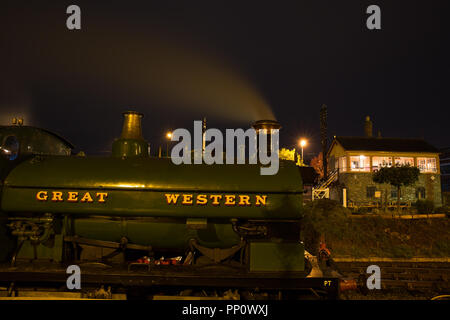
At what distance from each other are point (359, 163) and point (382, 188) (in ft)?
10.8

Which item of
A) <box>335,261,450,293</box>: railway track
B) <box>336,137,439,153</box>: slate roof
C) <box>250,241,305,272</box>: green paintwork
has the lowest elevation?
<box>335,261,450,293</box>: railway track

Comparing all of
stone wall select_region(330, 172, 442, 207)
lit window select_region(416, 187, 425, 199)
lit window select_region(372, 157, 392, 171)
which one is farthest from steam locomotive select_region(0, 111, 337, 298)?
lit window select_region(416, 187, 425, 199)

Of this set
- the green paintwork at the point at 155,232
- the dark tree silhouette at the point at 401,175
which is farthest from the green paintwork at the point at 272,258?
the dark tree silhouette at the point at 401,175

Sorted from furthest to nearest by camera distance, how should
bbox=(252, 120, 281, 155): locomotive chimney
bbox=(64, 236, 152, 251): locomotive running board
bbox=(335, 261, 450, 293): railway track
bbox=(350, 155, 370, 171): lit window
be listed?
bbox=(350, 155, 370, 171): lit window → bbox=(335, 261, 450, 293): railway track → bbox=(252, 120, 281, 155): locomotive chimney → bbox=(64, 236, 152, 251): locomotive running board

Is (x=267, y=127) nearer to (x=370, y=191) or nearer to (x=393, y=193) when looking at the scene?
(x=370, y=191)

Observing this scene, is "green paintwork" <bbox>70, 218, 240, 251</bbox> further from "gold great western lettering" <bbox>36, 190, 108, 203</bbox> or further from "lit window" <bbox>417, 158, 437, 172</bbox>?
"lit window" <bbox>417, 158, 437, 172</bbox>

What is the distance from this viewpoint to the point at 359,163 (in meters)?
30.4

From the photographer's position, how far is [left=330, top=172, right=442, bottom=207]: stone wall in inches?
1155

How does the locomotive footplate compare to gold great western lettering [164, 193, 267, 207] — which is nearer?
the locomotive footplate

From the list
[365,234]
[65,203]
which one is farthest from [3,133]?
[365,234]

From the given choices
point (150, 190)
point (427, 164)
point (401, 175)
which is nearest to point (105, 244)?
point (150, 190)

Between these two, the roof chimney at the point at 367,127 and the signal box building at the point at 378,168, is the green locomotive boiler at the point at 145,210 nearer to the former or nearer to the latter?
the signal box building at the point at 378,168

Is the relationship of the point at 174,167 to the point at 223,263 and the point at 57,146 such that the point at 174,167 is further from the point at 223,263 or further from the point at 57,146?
the point at 57,146

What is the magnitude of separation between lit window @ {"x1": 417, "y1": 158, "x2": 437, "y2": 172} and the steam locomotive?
105ft
